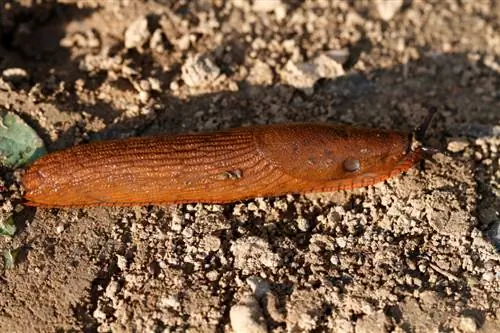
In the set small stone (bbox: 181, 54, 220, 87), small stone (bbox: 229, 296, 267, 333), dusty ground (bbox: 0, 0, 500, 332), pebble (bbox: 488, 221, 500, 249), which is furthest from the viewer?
small stone (bbox: 181, 54, 220, 87)

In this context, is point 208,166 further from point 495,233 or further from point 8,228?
point 495,233

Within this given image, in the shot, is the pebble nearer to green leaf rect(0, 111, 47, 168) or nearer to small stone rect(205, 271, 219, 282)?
small stone rect(205, 271, 219, 282)

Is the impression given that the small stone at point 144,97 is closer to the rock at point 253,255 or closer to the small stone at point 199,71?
the small stone at point 199,71

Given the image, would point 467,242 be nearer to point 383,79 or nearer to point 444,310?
point 444,310

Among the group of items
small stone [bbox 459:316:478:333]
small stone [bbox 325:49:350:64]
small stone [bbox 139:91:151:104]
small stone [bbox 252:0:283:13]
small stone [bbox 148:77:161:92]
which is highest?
small stone [bbox 252:0:283:13]

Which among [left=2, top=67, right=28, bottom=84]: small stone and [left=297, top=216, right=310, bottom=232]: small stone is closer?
[left=297, top=216, right=310, bottom=232]: small stone

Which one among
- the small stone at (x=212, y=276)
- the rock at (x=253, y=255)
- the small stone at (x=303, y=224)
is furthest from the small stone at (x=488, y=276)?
the small stone at (x=212, y=276)

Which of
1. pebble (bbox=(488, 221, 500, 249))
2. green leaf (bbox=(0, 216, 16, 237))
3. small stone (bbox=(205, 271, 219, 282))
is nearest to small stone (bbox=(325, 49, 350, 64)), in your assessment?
pebble (bbox=(488, 221, 500, 249))

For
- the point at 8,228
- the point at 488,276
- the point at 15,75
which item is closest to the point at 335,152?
the point at 488,276
